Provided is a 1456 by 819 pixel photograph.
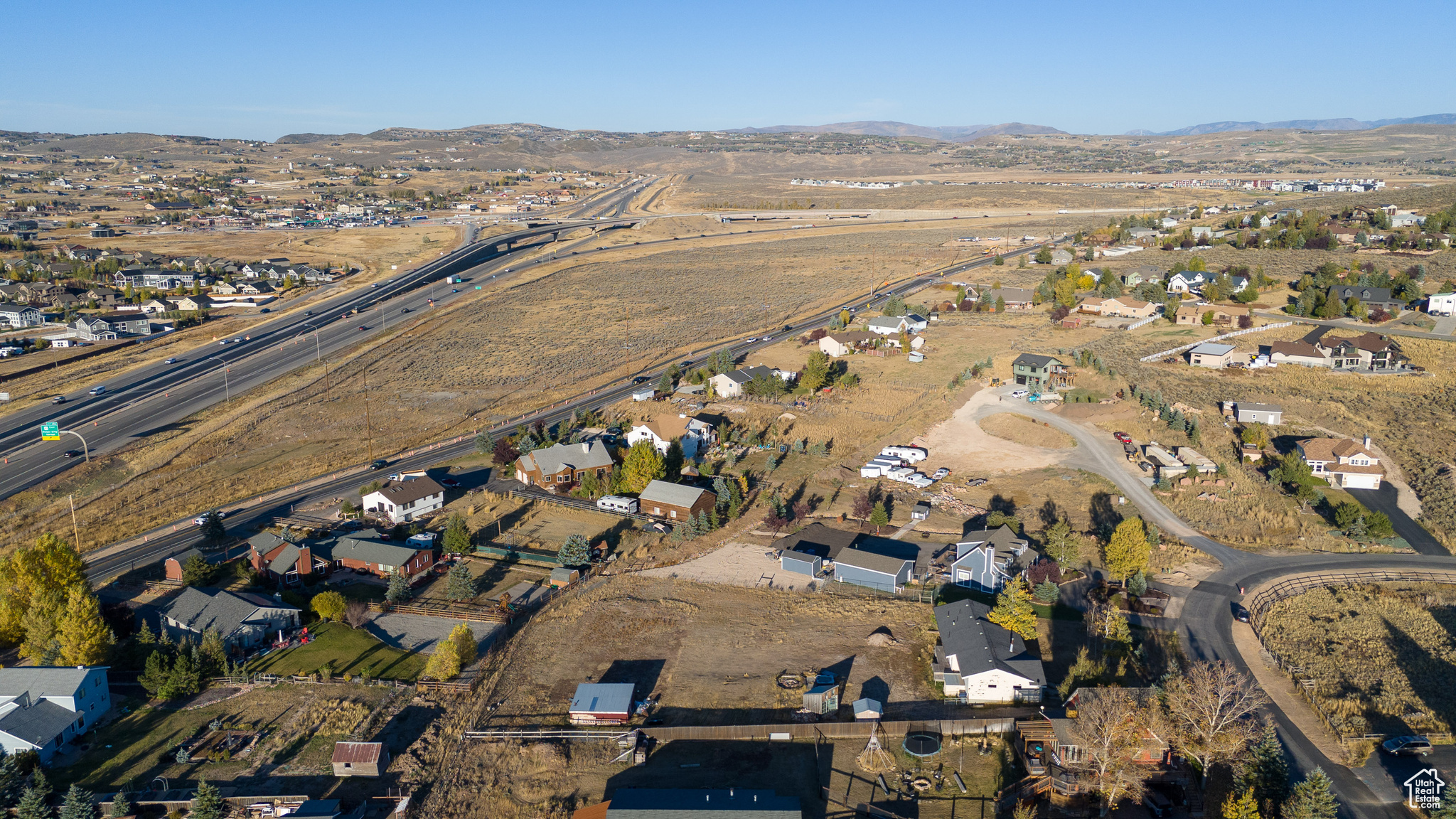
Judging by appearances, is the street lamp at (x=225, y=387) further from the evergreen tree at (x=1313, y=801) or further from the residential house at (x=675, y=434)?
the evergreen tree at (x=1313, y=801)

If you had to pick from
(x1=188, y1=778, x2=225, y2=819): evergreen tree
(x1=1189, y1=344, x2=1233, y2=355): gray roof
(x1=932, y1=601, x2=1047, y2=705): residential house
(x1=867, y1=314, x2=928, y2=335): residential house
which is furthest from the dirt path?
(x1=188, y1=778, x2=225, y2=819): evergreen tree

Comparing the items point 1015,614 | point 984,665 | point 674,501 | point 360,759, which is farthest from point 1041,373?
point 360,759

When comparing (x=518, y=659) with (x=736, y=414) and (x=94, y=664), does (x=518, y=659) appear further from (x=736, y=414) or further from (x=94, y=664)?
(x=736, y=414)

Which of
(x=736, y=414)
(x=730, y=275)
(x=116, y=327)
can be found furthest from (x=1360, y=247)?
(x=116, y=327)

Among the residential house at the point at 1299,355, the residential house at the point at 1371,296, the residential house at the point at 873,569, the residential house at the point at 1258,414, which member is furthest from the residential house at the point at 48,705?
the residential house at the point at 1371,296

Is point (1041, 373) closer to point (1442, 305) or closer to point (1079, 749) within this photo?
point (1079, 749)

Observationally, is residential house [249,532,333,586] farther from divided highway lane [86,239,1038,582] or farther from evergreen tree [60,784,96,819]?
evergreen tree [60,784,96,819]
